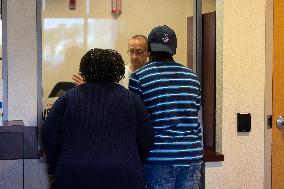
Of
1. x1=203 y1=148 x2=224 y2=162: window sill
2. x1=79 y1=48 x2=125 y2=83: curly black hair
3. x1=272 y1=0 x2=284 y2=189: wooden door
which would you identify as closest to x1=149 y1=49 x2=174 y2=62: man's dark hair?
x1=79 y1=48 x2=125 y2=83: curly black hair

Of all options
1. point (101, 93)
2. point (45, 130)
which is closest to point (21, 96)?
point (45, 130)

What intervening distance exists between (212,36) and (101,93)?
1.15 meters

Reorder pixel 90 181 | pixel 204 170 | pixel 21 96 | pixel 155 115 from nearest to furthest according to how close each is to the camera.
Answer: pixel 90 181, pixel 155 115, pixel 21 96, pixel 204 170

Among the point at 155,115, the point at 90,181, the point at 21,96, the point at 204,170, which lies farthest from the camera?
the point at 204,170

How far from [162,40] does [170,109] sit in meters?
0.35

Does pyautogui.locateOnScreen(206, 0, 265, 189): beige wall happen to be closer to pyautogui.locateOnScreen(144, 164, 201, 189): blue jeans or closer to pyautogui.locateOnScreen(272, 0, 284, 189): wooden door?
pyautogui.locateOnScreen(272, 0, 284, 189): wooden door

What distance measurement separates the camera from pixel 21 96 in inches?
103

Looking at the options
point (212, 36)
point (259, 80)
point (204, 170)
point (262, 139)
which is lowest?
point (204, 170)

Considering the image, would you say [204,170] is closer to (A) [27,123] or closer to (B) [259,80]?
(B) [259,80]

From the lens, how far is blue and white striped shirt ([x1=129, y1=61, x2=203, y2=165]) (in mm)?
2197

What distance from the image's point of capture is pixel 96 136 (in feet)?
6.59

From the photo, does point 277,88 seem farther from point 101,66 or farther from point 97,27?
point 97,27

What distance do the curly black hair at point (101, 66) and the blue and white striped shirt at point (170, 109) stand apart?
17 cm

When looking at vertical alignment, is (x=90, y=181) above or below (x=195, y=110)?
below
